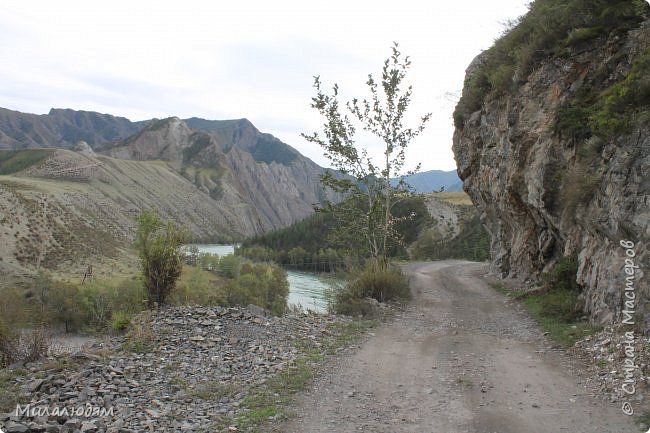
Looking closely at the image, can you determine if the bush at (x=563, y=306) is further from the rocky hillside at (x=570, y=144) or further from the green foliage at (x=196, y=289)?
the green foliage at (x=196, y=289)

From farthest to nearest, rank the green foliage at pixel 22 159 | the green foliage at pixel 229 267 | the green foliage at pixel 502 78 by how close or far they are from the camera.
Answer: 1. the green foliage at pixel 22 159
2. the green foliage at pixel 229 267
3. the green foliage at pixel 502 78

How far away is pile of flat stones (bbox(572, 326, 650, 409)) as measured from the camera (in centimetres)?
652

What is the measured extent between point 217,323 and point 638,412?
28.6 ft

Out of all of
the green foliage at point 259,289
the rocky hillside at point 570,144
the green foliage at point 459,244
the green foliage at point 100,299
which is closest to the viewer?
the rocky hillside at point 570,144

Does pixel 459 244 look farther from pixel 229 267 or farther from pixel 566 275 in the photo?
pixel 566 275

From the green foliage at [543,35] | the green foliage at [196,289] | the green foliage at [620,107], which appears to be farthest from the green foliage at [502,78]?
the green foliage at [196,289]

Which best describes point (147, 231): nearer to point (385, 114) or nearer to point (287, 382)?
point (287, 382)

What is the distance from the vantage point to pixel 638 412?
234 inches

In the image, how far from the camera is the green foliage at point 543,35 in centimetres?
1377

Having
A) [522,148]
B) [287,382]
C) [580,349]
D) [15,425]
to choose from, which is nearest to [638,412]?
[580,349]

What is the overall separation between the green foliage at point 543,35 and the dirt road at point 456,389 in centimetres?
627

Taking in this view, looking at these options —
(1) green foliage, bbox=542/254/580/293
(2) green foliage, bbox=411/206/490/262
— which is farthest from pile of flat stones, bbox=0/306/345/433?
(2) green foliage, bbox=411/206/490/262

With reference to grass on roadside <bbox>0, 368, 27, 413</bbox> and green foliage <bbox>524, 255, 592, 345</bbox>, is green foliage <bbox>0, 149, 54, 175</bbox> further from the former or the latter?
green foliage <bbox>524, 255, 592, 345</bbox>

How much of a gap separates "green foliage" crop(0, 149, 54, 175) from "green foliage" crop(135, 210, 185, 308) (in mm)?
194279
